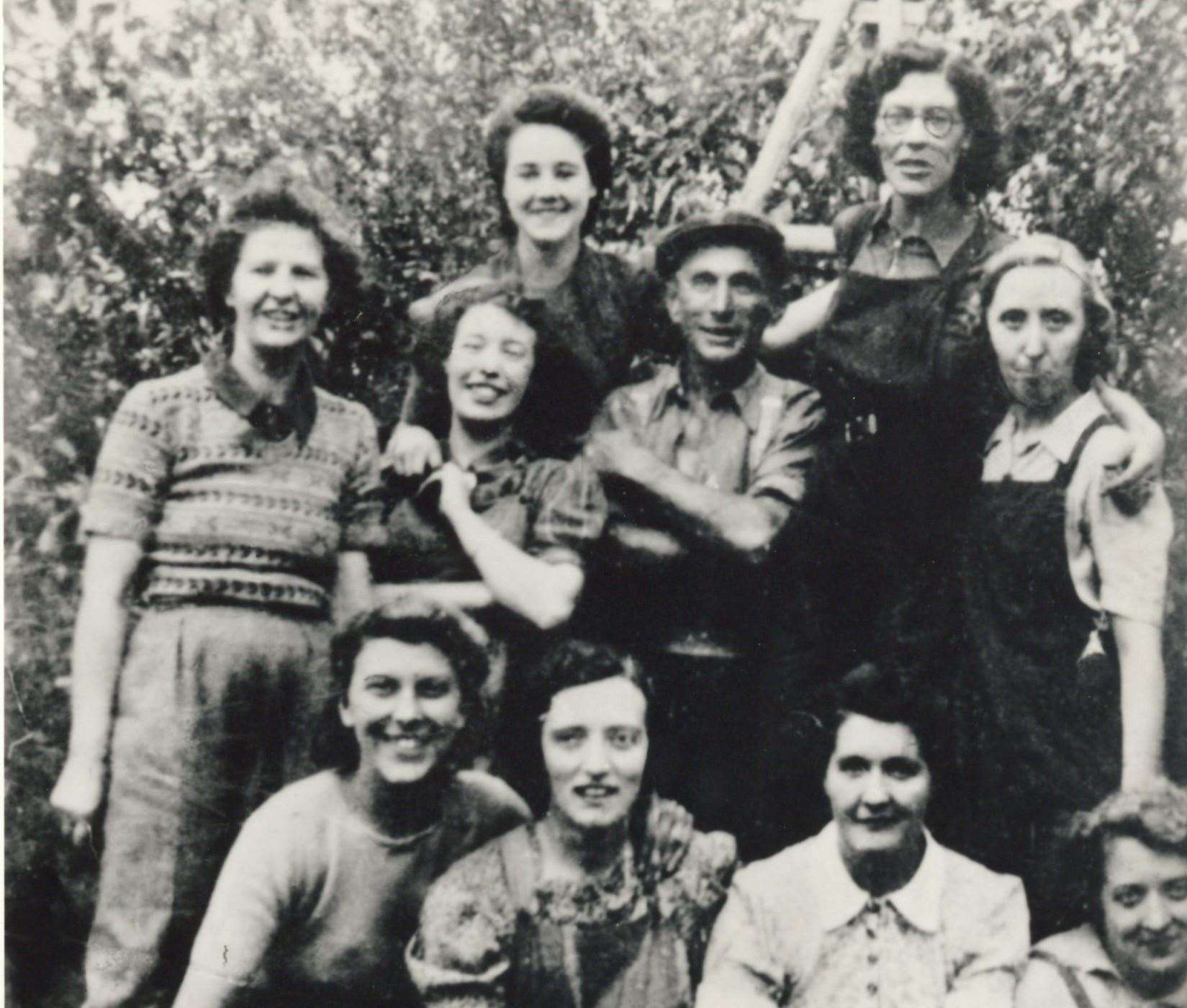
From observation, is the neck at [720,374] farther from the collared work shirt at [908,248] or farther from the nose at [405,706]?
the nose at [405,706]

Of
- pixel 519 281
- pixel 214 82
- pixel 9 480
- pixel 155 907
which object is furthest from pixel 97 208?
pixel 155 907

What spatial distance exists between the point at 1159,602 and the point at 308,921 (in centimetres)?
188

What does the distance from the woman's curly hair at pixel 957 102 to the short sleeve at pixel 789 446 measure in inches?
24.8

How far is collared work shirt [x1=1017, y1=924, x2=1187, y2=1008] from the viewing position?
307 cm

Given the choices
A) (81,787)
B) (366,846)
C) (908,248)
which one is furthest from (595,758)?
(908,248)

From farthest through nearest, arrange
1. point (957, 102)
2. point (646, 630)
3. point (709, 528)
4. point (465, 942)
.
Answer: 1. point (957, 102)
2. point (646, 630)
3. point (709, 528)
4. point (465, 942)

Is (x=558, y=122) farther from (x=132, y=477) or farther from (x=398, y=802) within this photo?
(x=398, y=802)

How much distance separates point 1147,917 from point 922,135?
5.67 feet

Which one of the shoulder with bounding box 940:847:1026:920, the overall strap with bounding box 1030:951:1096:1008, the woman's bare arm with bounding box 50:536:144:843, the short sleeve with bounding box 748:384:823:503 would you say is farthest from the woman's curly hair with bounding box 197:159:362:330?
the overall strap with bounding box 1030:951:1096:1008

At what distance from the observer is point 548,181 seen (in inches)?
139

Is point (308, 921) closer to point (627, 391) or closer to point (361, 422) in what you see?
point (361, 422)

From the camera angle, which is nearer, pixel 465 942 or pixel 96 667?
pixel 465 942

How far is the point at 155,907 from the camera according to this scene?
130 inches

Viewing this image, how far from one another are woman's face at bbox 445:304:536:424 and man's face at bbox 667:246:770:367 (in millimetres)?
367
